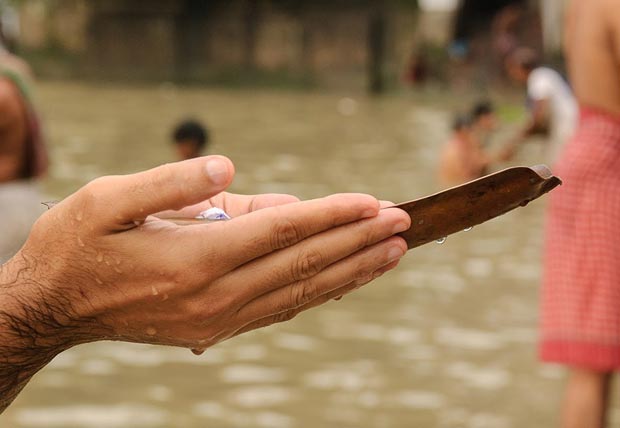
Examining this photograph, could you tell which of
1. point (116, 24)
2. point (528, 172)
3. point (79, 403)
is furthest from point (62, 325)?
point (116, 24)

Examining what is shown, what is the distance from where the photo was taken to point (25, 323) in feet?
4.80

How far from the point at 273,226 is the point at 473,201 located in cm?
23

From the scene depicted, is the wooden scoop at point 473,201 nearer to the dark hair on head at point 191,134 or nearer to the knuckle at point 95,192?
the knuckle at point 95,192

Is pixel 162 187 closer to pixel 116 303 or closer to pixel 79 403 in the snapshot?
pixel 116 303

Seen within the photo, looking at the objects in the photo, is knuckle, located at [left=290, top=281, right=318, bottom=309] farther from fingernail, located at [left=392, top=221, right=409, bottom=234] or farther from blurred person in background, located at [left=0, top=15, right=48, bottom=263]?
blurred person in background, located at [left=0, top=15, right=48, bottom=263]

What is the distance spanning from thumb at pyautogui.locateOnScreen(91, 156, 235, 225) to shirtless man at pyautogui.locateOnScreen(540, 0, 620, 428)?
6.75ft

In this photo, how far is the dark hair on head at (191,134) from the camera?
5.72 metres

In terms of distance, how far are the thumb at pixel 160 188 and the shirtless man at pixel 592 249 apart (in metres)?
2.06

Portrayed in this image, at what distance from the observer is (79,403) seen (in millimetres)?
4359

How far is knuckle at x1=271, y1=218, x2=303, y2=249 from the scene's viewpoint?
1.37m

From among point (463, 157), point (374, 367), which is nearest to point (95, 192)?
point (374, 367)

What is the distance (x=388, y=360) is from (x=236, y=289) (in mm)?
3622

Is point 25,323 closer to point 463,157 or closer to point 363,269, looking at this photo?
point 363,269

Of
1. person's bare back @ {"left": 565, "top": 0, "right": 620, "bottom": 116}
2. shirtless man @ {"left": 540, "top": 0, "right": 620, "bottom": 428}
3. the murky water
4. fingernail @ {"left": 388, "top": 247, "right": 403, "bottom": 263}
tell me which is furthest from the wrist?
the murky water
